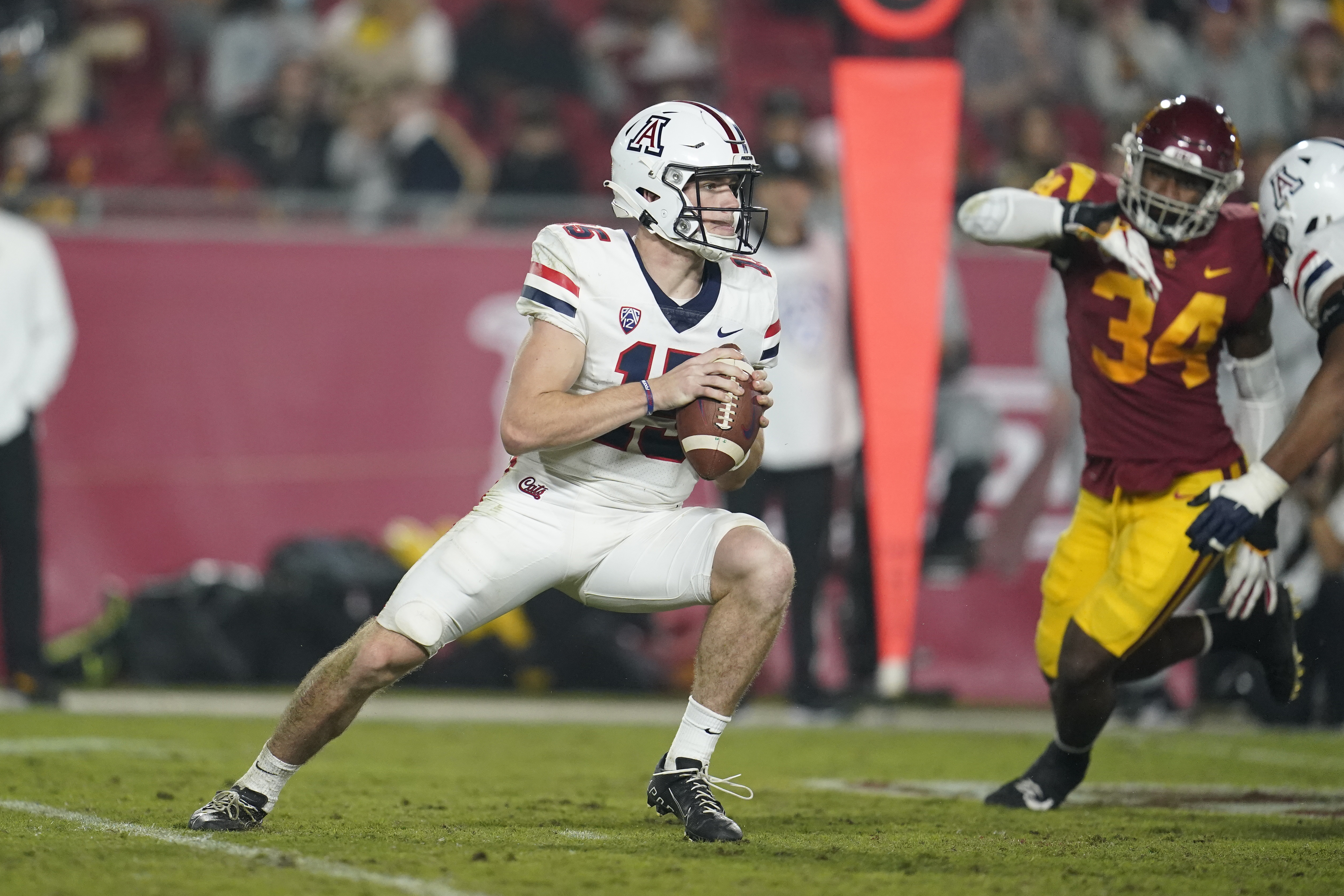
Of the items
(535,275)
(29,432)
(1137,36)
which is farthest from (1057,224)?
(1137,36)

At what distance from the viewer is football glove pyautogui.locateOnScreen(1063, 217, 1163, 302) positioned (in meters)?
4.95

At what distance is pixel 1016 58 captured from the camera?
11219mm

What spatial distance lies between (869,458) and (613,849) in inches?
164

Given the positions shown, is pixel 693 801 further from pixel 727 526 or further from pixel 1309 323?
pixel 1309 323

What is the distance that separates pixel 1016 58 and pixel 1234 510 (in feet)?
23.7

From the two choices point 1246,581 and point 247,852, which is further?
point 1246,581

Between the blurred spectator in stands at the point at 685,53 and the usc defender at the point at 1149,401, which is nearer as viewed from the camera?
the usc defender at the point at 1149,401

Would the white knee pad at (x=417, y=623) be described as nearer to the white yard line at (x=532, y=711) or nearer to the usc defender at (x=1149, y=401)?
the usc defender at (x=1149, y=401)

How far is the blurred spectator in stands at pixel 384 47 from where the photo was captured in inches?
397

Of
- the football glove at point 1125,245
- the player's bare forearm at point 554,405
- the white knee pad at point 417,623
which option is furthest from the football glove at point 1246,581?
the white knee pad at point 417,623

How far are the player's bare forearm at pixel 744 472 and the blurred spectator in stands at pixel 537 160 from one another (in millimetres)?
5388

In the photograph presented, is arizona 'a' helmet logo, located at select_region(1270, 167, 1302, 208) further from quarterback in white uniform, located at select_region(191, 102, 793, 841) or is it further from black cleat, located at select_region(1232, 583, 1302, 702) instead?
quarterback in white uniform, located at select_region(191, 102, 793, 841)

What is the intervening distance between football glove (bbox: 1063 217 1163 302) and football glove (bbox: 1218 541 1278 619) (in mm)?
779

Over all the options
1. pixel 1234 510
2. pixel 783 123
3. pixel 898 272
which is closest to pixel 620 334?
pixel 1234 510
